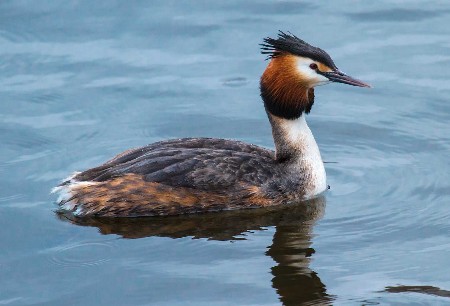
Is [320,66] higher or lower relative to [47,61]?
lower

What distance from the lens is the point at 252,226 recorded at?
10.0 meters

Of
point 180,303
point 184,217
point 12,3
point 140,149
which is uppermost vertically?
point 12,3

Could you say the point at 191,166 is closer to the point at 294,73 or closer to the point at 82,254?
the point at 294,73

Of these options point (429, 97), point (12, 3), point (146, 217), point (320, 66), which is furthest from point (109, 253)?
point (12, 3)

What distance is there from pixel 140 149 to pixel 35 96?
249 centimetres

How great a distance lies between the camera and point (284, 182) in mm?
10500

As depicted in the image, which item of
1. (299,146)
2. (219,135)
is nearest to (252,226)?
(299,146)

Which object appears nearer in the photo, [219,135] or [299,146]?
[299,146]

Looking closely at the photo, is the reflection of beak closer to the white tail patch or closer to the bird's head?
the bird's head

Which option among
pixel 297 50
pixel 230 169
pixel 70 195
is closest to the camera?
pixel 70 195

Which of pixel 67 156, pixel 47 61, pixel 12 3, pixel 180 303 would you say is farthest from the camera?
pixel 12 3

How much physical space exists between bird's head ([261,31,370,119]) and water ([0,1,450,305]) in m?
0.88

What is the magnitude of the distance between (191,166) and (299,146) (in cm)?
108

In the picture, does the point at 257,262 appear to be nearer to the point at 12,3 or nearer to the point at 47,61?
the point at 47,61
